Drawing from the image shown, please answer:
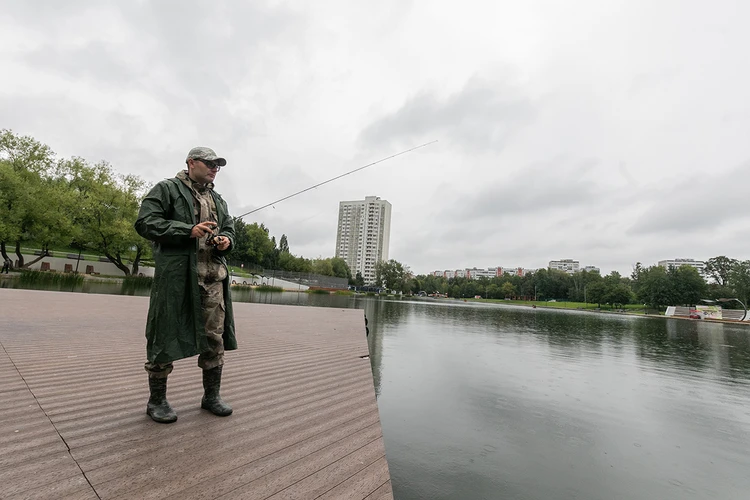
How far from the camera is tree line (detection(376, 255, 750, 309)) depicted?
59.5 metres

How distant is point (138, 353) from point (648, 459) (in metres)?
6.28

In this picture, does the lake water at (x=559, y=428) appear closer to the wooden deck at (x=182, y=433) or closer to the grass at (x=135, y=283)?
the wooden deck at (x=182, y=433)

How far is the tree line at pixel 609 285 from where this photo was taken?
59531 mm

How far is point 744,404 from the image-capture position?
19.6 feet

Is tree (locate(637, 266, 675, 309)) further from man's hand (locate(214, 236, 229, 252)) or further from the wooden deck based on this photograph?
man's hand (locate(214, 236, 229, 252))

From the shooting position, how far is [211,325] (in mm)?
2434

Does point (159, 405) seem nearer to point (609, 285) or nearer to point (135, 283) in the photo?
point (135, 283)

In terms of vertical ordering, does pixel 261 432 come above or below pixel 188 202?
below

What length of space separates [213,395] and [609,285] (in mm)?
88449

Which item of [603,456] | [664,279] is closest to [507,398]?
[603,456]

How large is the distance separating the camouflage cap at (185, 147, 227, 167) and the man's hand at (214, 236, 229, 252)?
611 millimetres

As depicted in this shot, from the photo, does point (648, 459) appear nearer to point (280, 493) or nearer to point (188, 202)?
point (280, 493)

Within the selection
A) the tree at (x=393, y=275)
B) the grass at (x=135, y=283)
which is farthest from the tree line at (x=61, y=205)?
the tree at (x=393, y=275)

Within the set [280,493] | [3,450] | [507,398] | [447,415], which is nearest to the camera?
[280,493]
